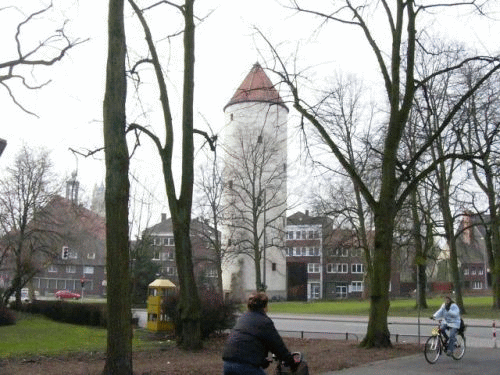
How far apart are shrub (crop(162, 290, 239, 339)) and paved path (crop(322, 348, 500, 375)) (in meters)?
6.78

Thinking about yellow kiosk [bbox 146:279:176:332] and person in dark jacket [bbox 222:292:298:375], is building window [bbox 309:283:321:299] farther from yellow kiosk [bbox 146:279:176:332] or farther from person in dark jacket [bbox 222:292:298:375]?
person in dark jacket [bbox 222:292:298:375]

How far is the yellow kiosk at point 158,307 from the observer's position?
2470 centimetres

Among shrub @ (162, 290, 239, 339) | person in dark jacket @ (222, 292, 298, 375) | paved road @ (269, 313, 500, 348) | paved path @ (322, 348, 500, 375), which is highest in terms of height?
person in dark jacket @ (222, 292, 298, 375)

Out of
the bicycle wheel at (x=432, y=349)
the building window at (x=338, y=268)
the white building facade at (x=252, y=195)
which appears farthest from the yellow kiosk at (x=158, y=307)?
the building window at (x=338, y=268)

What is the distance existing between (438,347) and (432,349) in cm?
24

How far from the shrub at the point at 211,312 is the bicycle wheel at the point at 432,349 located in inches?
304

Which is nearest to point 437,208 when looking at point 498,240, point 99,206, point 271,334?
point 498,240

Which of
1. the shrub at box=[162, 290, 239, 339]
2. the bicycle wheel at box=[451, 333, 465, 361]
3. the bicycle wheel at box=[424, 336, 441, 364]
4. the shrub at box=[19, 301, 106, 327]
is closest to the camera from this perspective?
the bicycle wheel at box=[424, 336, 441, 364]

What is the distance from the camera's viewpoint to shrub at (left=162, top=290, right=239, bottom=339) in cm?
2067

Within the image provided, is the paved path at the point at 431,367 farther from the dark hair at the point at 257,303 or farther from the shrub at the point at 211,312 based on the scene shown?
the dark hair at the point at 257,303

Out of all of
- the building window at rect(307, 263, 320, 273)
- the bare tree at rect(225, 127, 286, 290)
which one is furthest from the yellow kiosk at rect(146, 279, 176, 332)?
the building window at rect(307, 263, 320, 273)

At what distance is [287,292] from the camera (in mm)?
80875

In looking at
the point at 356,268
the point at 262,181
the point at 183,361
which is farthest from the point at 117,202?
the point at 356,268

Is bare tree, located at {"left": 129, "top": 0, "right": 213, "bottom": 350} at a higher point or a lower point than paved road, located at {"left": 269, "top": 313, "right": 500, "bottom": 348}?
higher
